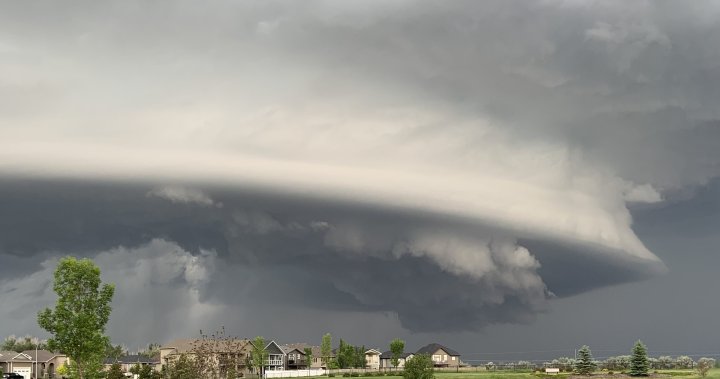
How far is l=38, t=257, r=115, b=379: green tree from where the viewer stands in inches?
2235

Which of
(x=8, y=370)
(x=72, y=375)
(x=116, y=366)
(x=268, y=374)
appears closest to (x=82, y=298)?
(x=72, y=375)

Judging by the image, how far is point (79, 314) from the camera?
187 feet

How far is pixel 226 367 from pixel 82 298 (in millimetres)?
12310

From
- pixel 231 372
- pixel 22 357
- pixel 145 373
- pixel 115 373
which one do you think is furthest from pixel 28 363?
pixel 231 372

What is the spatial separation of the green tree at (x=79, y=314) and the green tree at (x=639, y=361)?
79.2 meters

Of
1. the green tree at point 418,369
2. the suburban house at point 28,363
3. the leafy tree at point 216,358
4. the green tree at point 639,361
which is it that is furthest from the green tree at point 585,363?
the suburban house at point 28,363

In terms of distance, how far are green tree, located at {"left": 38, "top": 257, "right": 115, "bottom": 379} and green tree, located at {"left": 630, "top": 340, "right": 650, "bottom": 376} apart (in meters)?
79.2

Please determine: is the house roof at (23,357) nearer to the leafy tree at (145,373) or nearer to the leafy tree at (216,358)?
the leafy tree at (145,373)

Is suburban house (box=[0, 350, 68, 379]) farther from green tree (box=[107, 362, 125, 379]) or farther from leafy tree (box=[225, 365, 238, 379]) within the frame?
leafy tree (box=[225, 365, 238, 379])

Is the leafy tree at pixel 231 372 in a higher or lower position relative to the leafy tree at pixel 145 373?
higher

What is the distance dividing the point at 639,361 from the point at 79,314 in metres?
82.6

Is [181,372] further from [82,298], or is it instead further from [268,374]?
[268,374]

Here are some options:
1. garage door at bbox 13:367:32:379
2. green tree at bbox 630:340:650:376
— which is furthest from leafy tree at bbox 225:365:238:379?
garage door at bbox 13:367:32:379

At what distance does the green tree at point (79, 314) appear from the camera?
186ft
